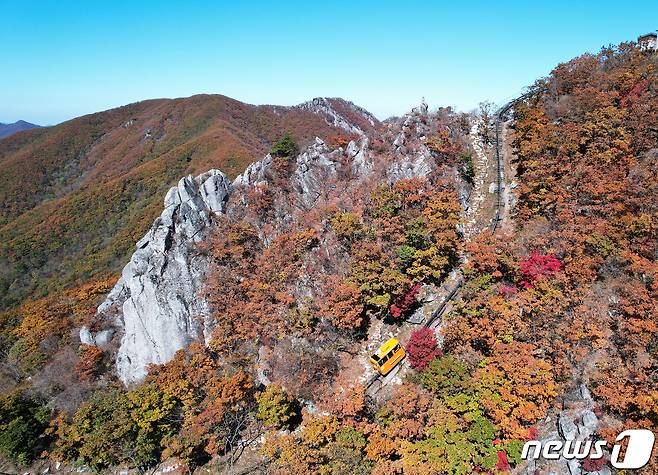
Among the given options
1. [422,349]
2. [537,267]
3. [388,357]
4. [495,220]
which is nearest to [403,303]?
[422,349]

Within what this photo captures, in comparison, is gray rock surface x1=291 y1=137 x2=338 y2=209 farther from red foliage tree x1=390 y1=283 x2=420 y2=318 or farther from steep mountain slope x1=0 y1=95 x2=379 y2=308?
red foliage tree x1=390 y1=283 x2=420 y2=318

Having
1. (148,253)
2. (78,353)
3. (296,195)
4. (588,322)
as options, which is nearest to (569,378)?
(588,322)

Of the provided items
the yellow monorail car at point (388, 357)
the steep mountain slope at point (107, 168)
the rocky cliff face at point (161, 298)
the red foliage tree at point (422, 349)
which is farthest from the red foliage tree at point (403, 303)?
the steep mountain slope at point (107, 168)

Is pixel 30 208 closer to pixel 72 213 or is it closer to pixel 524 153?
pixel 72 213

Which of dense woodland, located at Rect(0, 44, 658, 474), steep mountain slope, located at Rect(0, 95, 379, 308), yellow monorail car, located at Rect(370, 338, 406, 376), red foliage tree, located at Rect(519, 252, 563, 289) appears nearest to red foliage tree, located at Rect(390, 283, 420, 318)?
dense woodland, located at Rect(0, 44, 658, 474)

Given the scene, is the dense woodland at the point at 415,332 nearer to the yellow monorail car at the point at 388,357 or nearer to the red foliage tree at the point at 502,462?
the red foliage tree at the point at 502,462
